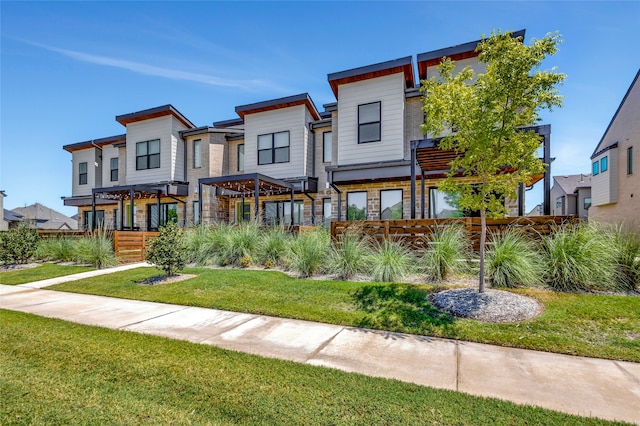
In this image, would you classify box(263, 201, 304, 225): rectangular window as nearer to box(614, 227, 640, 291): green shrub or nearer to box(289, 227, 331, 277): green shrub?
box(289, 227, 331, 277): green shrub

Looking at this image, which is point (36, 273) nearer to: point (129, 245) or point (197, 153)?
point (129, 245)

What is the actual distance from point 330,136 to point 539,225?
10825mm

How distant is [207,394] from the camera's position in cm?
265

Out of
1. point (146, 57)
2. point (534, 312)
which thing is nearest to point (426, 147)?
point (534, 312)

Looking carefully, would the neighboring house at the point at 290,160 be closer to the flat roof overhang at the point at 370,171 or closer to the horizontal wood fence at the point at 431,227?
the flat roof overhang at the point at 370,171

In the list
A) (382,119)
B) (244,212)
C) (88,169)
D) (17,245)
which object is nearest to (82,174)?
(88,169)

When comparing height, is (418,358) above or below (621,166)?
below

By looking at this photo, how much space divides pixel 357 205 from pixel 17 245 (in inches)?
538

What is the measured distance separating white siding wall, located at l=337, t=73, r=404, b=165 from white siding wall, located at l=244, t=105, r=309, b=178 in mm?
2392

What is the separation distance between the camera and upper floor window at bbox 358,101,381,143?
1345 cm

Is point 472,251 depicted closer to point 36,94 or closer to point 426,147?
point 426,147

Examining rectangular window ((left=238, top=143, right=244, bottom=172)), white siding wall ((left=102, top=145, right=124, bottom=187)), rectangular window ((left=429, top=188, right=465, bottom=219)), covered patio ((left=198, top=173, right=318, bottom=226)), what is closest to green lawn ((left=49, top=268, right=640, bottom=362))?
covered patio ((left=198, top=173, right=318, bottom=226))

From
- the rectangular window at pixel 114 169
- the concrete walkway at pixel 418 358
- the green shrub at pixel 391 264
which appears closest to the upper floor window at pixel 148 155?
the rectangular window at pixel 114 169

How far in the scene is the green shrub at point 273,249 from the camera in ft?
31.2
